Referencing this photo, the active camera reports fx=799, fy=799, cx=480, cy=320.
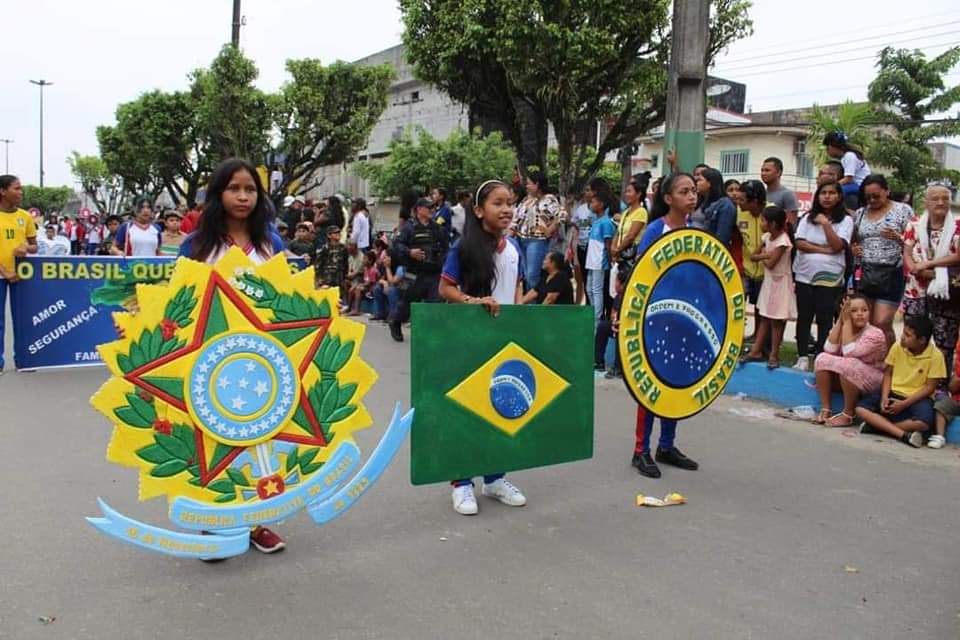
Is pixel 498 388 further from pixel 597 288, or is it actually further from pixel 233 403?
pixel 597 288

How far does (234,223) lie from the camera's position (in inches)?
139

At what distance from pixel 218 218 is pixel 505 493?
199cm

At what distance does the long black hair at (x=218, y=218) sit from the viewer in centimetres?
344

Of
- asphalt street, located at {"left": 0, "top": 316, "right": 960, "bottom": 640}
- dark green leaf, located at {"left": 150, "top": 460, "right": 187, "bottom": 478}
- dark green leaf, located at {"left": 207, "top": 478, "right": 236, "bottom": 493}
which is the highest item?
dark green leaf, located at {"left": 150, "top": 460, "right": 187, "bottom": 478}

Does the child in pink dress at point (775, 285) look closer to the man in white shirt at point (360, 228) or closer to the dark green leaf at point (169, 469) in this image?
the dark green leaf at point (169, 469)

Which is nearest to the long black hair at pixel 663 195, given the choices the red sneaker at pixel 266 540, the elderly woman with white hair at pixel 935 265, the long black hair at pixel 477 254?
the long black hair at pixel 477 254

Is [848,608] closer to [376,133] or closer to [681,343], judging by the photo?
[681,343]

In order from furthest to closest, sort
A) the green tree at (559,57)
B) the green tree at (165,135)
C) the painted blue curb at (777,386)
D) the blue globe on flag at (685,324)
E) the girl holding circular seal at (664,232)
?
the green tree at (165,135) → the green tree at (559,57) → the painted blue curb at (777,386) → the girl holding circular seal at (664,232) → the blue globe on flag at (685,324)

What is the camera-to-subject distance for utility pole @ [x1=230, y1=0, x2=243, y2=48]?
2231 centimetres

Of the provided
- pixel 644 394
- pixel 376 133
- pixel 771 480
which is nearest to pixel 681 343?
Result: pixel 644 394

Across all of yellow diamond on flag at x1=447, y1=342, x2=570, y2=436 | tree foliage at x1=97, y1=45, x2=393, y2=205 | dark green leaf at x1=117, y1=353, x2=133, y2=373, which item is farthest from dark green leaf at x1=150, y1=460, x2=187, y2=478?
tree foliage at x1=97, y1=45, x2=393, y2=205

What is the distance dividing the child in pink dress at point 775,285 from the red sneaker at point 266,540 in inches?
190

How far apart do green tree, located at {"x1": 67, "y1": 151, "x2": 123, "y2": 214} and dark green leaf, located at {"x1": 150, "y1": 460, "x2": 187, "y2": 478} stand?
60.0 meters

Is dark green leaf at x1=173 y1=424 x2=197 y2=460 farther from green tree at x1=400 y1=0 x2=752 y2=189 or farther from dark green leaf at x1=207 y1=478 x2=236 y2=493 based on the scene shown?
green tree at x1=400 y1=0 x2=752 y2=189
